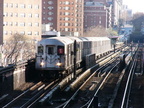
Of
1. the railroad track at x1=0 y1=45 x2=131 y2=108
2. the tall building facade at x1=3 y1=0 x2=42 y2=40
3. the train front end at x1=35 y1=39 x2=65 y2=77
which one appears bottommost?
the railroad track at x1=0 y1=45 x2=131 y2=108

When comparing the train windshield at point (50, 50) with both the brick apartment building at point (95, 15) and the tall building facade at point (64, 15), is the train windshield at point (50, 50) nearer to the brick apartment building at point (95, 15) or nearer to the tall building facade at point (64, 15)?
the tall building facade at point (64, 15)

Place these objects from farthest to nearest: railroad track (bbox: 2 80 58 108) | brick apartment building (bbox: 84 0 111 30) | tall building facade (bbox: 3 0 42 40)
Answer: brick apartment building (bbox: 84 0 111 30) < tall building facade (bbox: 3 0 42 40) < railroad track (bbox: 2 80 58 108)

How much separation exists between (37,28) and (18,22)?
14.9 ft

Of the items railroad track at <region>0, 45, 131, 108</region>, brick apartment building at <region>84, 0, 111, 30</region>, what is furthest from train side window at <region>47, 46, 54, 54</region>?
brick apartment building at <region>84, 0, 111, 30</region>

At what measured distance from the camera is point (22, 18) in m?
68.9

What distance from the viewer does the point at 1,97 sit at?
16016 mm

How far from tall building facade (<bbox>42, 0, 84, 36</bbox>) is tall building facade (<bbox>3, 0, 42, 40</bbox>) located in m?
27.7

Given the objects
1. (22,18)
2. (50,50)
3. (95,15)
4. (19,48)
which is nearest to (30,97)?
(50,50)

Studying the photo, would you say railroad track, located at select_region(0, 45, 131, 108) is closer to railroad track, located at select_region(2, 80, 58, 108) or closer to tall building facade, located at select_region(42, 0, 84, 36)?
railroad track, located at select_region(2, 80, 58, 108)

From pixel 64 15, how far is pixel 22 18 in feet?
112

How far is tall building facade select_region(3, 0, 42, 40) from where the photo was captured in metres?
66.7

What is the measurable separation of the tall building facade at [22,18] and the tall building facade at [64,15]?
27.7m

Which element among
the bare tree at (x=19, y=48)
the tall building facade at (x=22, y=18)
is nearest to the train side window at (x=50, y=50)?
the bare tree at (x=19, y=48)

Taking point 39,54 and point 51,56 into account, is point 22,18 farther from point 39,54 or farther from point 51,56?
point 51,56
